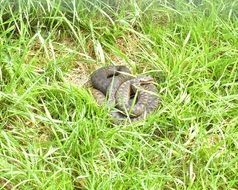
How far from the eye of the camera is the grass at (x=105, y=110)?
171 inches

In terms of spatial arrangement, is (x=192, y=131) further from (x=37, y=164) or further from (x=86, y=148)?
(x=37, y=164)

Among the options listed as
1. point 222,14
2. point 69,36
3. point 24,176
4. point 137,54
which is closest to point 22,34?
point 69,36

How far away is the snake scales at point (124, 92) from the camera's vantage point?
4.78 metres

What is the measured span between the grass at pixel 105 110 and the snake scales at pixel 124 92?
0.31 ft

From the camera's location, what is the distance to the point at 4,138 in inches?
173

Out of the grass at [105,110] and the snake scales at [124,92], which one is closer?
the grass at [105,110]

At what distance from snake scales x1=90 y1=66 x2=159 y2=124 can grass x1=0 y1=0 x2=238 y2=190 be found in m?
0.09

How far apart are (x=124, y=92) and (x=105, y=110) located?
351 millimetres

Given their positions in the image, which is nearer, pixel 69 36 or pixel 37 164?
pixel 37 164

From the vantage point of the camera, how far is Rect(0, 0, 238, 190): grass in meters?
4.35

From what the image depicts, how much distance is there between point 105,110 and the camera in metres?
4.67

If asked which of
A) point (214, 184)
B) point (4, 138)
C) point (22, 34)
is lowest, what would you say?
point (214, 184)

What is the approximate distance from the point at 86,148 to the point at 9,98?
2.14ft

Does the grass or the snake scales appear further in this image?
the snake scales
